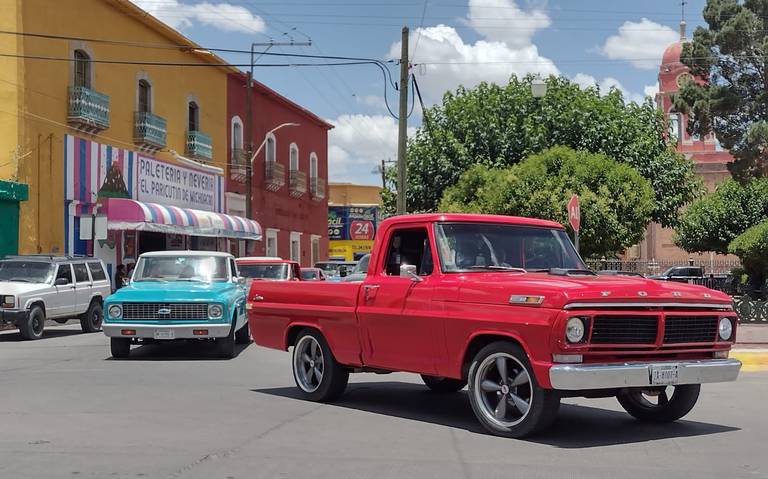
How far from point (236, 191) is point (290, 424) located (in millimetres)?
36284

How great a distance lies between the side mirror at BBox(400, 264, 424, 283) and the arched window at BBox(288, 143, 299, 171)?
43158 mm

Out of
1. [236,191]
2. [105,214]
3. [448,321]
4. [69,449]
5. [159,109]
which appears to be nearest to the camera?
[69,449]

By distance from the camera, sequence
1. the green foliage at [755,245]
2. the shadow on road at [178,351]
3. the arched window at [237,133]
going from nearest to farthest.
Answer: the shadow on road at [178,351] → the green foliage at [755,245] → the arched window at [237,133]

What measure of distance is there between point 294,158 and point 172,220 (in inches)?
793

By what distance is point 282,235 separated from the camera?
167 feet

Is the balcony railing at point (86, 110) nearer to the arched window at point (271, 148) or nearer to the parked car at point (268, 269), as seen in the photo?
the parked car at point (268, 269)

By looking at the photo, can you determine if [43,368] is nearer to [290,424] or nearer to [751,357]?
[290,424]

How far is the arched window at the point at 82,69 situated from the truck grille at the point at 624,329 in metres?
25.7

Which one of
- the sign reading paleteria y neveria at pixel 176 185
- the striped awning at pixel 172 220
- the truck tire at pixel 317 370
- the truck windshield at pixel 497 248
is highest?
the sign reading paleteria y neveria at pixel 176 185

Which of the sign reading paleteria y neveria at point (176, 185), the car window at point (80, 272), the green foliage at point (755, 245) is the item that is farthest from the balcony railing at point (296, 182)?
the car window at point (80, 272)

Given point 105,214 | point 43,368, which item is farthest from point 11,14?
point 43,368

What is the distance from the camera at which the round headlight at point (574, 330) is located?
765 centimetres

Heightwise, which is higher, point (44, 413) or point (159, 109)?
point (159, 109)

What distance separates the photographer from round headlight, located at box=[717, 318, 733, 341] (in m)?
8.62
